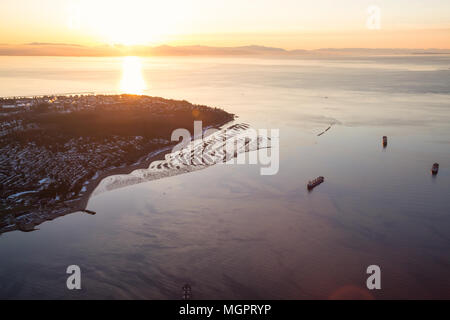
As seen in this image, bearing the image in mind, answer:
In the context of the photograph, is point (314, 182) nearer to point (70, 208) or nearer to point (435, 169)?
point (435, 169)

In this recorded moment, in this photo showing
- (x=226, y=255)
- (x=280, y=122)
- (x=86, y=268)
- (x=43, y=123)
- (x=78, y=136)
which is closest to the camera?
(x=86, y=268)

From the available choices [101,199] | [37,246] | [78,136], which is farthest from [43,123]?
[37,246]

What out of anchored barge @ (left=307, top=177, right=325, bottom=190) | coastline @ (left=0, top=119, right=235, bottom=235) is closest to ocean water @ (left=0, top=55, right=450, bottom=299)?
anchored barge @ (left=307, top=177, right=325, bottom=190)

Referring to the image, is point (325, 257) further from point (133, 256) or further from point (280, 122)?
point (280, 122)

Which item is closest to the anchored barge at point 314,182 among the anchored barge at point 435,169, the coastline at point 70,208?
the anchored barge at point 435,169

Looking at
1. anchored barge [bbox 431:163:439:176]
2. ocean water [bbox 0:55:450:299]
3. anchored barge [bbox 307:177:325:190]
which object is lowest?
ocean water [bbox 0:55:450:299]

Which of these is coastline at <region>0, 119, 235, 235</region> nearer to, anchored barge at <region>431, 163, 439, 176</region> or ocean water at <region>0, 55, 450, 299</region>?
ocean water at <region>0, 55, 450, 299</region>

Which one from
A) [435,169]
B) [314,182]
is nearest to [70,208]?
[314,182]

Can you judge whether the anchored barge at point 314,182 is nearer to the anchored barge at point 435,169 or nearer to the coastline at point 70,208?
the anchored barge at point 435,169

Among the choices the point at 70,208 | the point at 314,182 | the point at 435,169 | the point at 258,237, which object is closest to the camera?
the point at 258,237

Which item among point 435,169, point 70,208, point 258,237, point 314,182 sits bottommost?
point 258,237

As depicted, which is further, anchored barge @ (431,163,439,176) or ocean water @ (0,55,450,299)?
anchored barge @ (431,163,439,176)
